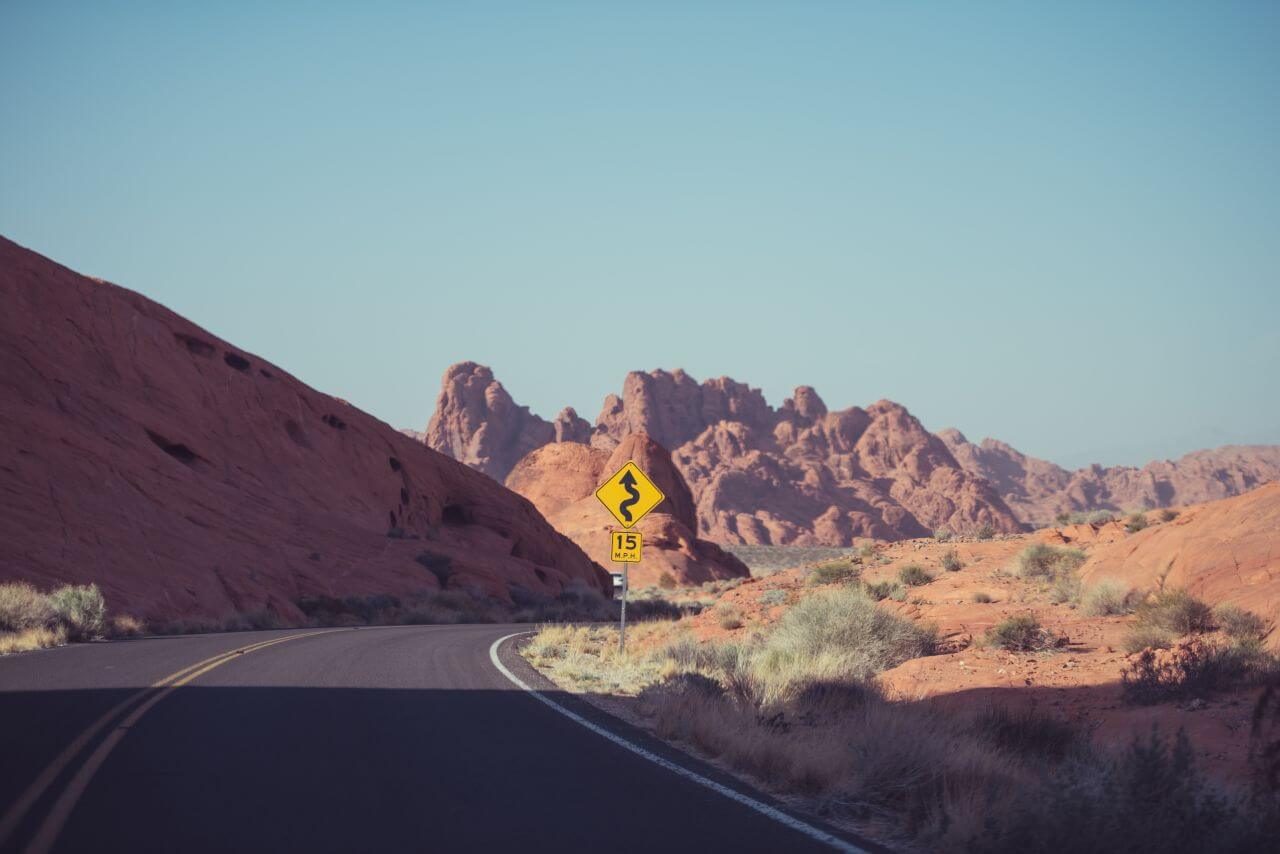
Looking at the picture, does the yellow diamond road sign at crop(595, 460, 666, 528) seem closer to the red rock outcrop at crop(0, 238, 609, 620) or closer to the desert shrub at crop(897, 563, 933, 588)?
the desert shrub at crop(897, 563, 933, 588)

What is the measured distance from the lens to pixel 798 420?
174 meters

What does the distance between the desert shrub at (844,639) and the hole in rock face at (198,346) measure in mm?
35252

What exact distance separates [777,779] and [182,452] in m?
35.8

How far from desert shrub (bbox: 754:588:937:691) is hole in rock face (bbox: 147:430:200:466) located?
27362 mm

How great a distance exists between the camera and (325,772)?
8.11m

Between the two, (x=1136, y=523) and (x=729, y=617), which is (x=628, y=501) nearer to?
(x=729, y=617)

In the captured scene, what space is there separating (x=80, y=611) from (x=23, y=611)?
4.39 ft

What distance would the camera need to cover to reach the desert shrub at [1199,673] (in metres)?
11.6

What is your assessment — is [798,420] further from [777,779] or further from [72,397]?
[777,779]

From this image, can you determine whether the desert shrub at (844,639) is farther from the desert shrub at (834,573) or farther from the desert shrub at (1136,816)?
the desert shrub at (834,573)

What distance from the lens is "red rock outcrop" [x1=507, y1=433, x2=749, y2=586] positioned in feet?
239

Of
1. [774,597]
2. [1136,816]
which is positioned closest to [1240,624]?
[1136,816]

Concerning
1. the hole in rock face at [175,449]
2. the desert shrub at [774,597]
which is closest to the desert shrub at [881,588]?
the desert shrub at [774,597]

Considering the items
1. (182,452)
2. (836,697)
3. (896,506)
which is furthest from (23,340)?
(896,506)
